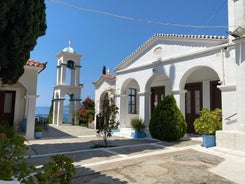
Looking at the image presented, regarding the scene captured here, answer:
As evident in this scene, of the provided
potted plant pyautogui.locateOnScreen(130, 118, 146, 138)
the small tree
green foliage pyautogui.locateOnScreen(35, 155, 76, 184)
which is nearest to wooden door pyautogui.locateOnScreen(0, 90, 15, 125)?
the small tree

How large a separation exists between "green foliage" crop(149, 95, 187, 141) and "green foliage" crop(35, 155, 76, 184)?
6861 millimetres

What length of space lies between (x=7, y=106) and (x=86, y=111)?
26.1 feet

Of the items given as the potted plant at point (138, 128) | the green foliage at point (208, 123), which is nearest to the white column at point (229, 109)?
the green foliage at point (208, 123)

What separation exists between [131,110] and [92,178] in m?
10.9

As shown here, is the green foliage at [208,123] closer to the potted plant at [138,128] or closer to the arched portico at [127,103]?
the potted plant at [138,128]

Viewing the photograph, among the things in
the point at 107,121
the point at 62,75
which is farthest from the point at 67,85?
the point at 107,121

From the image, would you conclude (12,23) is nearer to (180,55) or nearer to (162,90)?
(180,55)

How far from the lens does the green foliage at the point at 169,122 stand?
29.7 ft

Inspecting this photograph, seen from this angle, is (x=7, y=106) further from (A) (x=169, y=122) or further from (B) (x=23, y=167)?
(B) (x=23, y=167)

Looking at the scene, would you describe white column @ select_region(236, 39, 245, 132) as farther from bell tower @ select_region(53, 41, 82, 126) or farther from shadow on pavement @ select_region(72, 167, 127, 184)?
bell tower @ select_region(53, 41, 82, 126)

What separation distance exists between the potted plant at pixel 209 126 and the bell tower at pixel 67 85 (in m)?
14.0

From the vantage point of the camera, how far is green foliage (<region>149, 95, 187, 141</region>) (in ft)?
29.7

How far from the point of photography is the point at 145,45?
39.6 feet

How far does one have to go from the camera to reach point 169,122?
9102 mm
